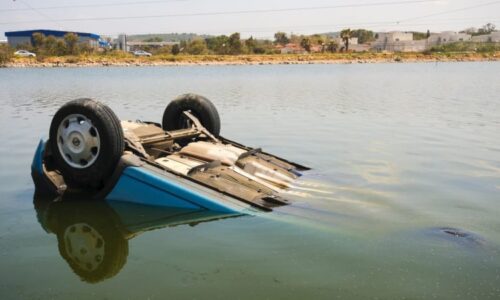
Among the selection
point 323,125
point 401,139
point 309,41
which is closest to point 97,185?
point 401,139

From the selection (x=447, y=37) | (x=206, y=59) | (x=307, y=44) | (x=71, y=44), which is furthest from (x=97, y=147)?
(x=447, y=37)

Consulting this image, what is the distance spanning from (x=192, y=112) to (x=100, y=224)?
3244mm

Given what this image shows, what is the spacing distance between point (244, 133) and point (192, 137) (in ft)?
18.5

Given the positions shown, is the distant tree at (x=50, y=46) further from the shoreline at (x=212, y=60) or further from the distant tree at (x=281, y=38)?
the distant tree at (x=281, y=38)

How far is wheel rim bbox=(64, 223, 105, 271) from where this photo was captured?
17.2ft

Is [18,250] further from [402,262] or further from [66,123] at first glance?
[402,262]

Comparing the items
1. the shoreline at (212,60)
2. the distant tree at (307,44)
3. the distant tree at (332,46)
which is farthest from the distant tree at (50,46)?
the distant tree at (332,46)

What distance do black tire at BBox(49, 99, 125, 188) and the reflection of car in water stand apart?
1.20 feet

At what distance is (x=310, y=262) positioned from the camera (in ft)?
16.3

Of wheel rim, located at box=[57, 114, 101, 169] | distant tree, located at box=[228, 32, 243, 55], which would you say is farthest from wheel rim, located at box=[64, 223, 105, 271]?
distant tree, located at box=[228, 32, 243, 55]

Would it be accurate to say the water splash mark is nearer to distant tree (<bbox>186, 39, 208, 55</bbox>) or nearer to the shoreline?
the shoreline

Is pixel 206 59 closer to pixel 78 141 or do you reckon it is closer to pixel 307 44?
pixel 307 44

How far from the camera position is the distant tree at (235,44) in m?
117

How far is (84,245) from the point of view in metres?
5.74
